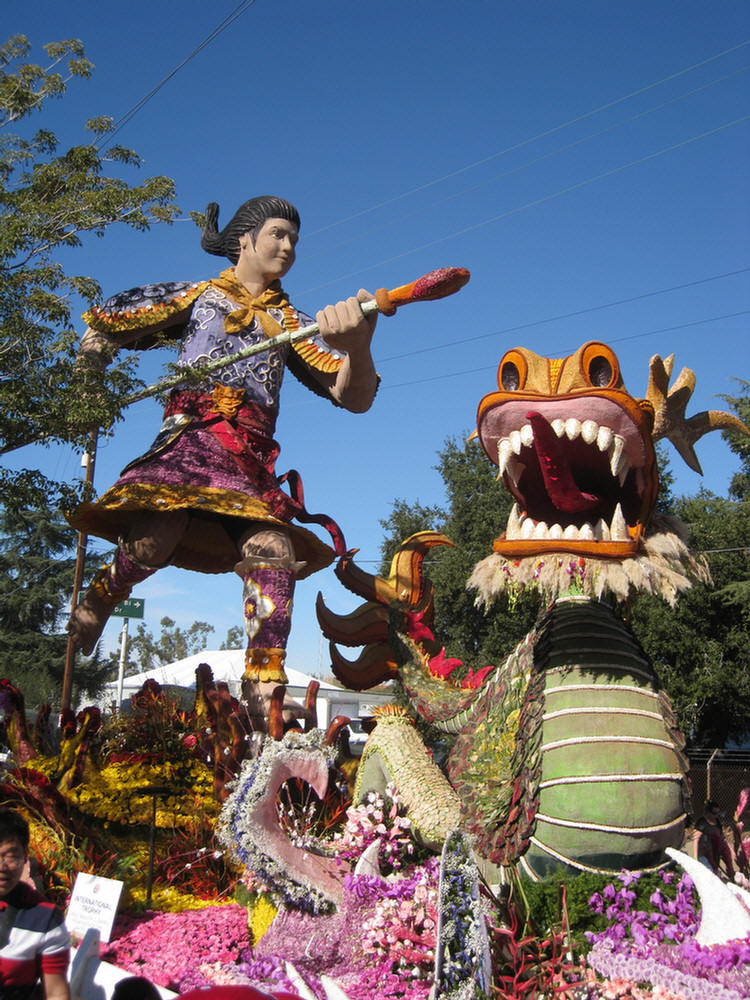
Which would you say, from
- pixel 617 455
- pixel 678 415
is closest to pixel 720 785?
pixel 678 415

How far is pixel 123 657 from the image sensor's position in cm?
1345

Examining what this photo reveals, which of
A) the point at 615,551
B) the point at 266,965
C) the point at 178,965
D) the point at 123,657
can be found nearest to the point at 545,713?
the point at 615,551

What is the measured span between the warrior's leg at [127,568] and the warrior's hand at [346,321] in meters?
1.38

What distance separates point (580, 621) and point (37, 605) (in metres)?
19.5

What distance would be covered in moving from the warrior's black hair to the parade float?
7.80 ft

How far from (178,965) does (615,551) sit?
217 cm

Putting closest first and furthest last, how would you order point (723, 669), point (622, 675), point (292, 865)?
point (622, 675)
point (292, 865)
point (723, 669)

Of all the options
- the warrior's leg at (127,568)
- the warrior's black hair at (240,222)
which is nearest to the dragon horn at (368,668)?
the warrior's leg at (127,568)

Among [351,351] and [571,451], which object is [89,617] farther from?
[571,451]

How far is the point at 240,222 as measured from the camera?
5.30 m

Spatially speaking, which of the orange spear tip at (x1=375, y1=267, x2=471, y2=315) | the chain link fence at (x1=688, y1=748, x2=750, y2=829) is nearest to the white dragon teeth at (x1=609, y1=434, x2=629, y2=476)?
the orange spear tip at (x1=375, y1=267, x2=471, y2=315)

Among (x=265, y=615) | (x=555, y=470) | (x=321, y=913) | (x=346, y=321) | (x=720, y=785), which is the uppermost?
(x=346, y=321)

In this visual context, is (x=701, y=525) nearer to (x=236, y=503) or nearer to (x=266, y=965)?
→ (x=236, y=503)

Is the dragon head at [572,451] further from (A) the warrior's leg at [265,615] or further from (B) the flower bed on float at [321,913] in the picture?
(A) the warrior's leg at [265,615]
